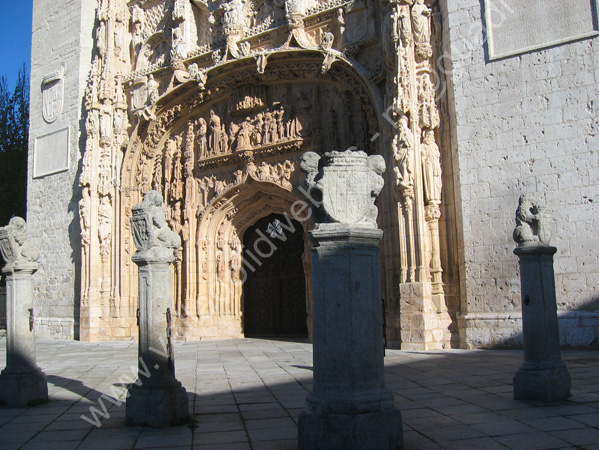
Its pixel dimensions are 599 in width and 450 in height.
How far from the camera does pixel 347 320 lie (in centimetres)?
374

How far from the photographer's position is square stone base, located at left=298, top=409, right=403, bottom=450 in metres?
3.55

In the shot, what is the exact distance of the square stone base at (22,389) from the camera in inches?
226

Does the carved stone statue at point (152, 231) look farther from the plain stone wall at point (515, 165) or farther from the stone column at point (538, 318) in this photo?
the plain stone wall at point (515, 165)

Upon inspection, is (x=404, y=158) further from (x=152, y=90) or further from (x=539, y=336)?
(x=152, y=90)

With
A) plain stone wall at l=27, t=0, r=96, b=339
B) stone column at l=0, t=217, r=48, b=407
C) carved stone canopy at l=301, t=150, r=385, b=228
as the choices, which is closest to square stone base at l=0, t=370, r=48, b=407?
stone column at l=0, t=217, r=48, b=407

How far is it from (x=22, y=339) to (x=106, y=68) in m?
10.3

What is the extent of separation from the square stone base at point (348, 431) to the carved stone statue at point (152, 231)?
6.86ft

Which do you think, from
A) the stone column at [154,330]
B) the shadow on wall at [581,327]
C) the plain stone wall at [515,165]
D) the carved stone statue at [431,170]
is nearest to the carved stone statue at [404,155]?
the carved stone statue at [431,170]

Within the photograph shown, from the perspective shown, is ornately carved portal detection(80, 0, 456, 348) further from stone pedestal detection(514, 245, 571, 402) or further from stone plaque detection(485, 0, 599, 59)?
stone pedestal detection(514, 245, 571, 402)

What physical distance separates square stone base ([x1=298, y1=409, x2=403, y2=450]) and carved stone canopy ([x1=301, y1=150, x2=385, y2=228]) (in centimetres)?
124

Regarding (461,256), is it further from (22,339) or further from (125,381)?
(22,339)

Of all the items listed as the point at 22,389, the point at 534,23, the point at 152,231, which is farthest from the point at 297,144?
the point at 22,389

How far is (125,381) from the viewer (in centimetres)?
711

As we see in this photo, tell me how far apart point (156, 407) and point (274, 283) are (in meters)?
9.39
